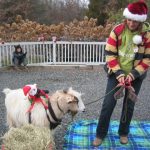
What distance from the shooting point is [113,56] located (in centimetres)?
411

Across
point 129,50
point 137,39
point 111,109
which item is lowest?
point 111,109

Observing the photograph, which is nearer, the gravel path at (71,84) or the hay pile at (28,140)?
the hay pile at (28,140)

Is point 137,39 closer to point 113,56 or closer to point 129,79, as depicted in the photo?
point 113,56

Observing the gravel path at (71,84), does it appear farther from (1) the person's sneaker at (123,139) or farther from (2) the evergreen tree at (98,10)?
(2) the evergreen tree at (98,10)

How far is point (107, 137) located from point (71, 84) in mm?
4300

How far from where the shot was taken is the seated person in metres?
11.0

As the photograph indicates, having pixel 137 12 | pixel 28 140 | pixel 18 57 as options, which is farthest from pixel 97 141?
pixel 18 57

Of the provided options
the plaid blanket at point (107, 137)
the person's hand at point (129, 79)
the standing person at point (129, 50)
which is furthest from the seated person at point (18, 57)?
the person's hand at point (129, 79)

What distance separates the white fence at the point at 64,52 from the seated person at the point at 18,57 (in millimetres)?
411

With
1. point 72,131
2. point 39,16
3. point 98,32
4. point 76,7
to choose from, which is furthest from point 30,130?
point 76,7

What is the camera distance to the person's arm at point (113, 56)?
4.06 metres

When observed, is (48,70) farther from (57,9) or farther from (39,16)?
(57,9)

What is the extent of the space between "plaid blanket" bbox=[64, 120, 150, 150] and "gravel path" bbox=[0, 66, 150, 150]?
0.15 metres

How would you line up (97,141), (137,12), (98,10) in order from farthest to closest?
(98,10)
(97,141)
(137,12)
